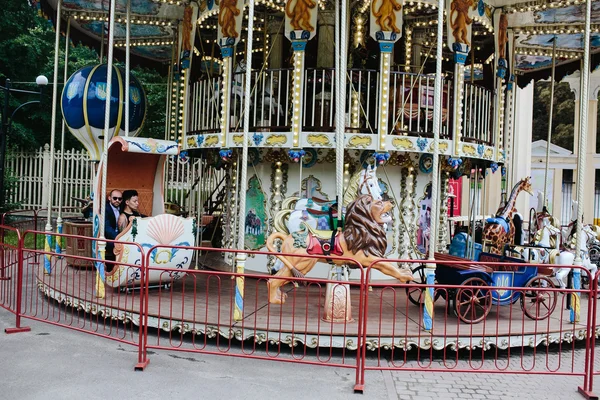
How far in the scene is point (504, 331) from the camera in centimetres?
816

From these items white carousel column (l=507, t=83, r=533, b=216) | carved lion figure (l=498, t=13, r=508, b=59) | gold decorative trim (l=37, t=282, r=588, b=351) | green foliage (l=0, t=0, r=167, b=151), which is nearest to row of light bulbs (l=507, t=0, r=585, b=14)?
carved lion figure (l=498, t=13, r=508, b=59)

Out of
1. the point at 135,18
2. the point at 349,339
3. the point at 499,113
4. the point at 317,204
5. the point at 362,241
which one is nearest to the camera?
the point at 349,339

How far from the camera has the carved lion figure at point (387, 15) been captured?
10812 mm

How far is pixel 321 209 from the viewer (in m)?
9.20

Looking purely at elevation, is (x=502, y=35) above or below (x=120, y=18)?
below

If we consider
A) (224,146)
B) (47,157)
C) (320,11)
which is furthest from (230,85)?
(47,157)

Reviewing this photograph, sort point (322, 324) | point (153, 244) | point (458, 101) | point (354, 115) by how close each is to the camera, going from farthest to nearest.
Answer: point (458, 101) < point (354, 115) < point (153, 244) < point (322, 324)

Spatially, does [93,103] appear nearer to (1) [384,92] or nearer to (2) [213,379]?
(1) [384,92]

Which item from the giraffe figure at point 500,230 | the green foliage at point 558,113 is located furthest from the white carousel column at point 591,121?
the giraffe figure at point 500,230

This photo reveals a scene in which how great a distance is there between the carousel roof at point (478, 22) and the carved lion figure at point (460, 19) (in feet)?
1.50

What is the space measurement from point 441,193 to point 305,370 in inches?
285

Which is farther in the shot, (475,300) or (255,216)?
(255,216)

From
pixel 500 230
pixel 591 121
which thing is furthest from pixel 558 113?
pixel 500 230

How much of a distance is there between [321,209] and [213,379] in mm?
3363
